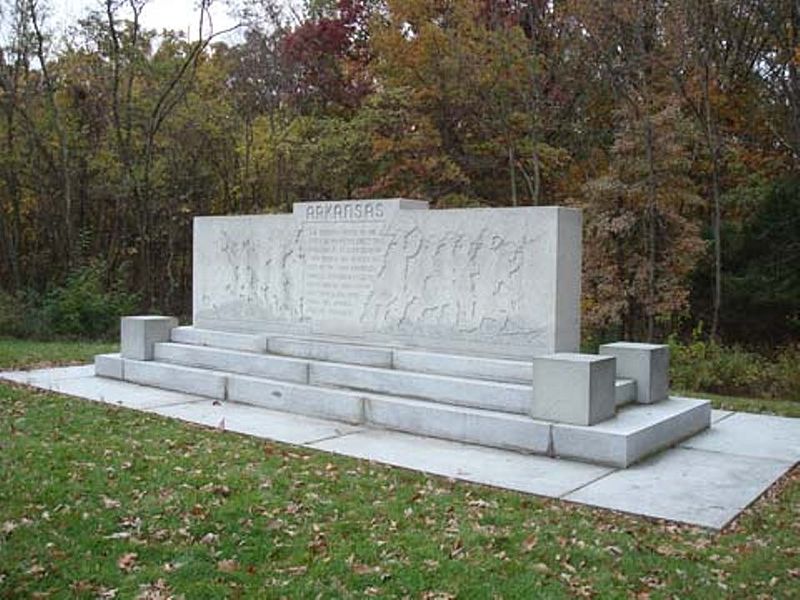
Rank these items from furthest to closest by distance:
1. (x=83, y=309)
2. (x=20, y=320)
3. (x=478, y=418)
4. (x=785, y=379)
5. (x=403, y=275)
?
(x=83, y=309), (x=20, y=320), (x=785, y=379), (x=403, y=275), (x=478, y=418)

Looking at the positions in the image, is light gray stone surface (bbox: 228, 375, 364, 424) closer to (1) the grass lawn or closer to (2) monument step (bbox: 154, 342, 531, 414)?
(2) monument step (bbox: 154, 342, 531, 414)

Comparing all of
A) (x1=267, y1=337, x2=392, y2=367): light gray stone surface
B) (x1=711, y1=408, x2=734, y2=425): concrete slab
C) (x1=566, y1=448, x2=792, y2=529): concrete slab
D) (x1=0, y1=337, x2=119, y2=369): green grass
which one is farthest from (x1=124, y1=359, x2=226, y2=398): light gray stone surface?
(x1=711, y1=408, x2=734, y2=425): concrete slab

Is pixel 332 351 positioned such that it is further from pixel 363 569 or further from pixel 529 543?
pixel 363 569

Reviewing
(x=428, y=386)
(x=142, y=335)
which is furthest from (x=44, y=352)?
(x=428, y=386)

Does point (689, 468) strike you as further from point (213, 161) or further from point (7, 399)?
point (213, 161)

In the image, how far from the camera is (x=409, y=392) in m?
8.05

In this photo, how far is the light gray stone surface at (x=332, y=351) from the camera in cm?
870

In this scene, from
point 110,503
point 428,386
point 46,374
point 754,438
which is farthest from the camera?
point 46,374

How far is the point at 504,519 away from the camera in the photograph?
199 inches

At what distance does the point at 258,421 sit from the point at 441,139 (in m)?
10.8

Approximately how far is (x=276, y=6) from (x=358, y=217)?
13.3 meters

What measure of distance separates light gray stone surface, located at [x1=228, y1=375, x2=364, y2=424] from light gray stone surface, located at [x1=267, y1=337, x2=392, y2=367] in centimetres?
55

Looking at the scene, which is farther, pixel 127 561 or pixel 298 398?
pixel 298 398

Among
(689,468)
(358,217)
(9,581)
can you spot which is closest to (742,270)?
(358,217)
